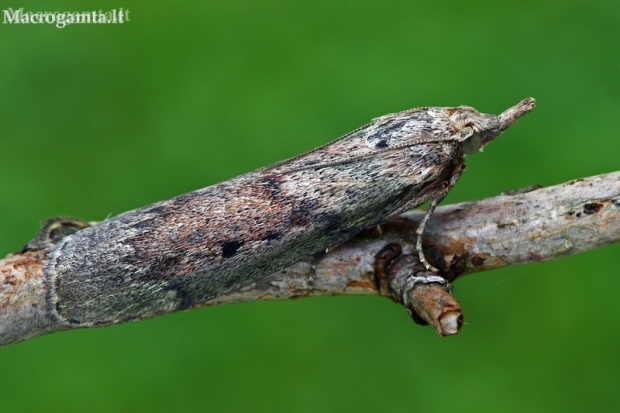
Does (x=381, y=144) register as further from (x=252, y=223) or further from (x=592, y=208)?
(x=592, y=208)

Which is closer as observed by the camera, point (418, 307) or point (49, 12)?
point (418, 307)

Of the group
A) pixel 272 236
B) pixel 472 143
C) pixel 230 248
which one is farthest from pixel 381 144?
pixel 230 248

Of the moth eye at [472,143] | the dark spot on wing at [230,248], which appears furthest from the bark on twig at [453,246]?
the moth eye at [472,143]

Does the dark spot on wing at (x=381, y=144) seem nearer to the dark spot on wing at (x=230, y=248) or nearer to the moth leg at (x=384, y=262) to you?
the moth leg at (x=384, y=262)

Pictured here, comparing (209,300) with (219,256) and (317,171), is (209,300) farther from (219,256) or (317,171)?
(317,171)

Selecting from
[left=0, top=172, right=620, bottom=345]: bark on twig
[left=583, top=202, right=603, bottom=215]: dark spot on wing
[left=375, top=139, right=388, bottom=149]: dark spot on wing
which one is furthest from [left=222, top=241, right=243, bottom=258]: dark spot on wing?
[left=583, top=202, right=603, bottom=215]: dark spot on wing

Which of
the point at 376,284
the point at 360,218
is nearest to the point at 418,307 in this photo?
the point at 376,284
